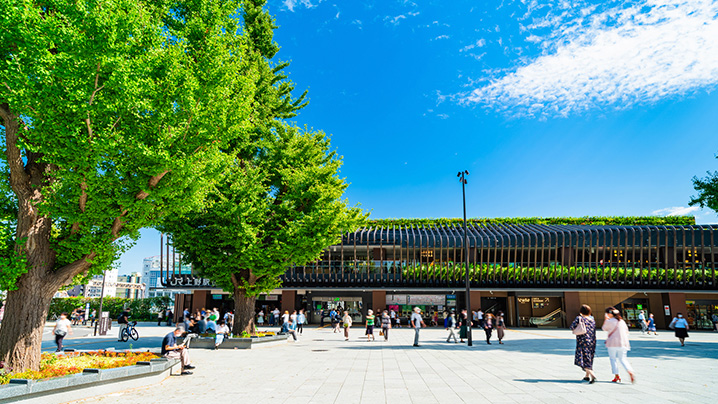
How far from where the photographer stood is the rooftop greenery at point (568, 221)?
149ft

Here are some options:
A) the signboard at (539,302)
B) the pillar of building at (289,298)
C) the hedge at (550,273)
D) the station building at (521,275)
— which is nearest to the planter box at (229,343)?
the station building at (521,275)

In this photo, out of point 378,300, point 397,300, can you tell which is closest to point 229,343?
point 378,300

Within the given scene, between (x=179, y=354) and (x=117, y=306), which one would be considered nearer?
(x=179, y=354)

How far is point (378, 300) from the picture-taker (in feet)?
122

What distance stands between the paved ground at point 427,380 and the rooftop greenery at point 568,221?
31.0 m

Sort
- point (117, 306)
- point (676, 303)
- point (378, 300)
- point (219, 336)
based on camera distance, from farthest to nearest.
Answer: point (117, 306) → point (378, 300) → point (676, 303) → point (219, 336)

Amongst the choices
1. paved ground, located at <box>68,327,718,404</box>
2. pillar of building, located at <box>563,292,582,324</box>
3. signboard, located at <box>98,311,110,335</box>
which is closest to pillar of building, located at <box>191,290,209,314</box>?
signboard, located at <box>98,311,110,335</box>

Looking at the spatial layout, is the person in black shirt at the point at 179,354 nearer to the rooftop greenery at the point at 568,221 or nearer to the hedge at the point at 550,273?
the hedge at the point at 550,273

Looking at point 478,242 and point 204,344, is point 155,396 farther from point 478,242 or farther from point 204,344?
point 478,242

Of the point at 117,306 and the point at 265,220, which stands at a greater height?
the point at 265,220

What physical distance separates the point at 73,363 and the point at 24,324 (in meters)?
1.52

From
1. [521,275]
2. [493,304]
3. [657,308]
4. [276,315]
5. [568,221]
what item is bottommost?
[276,315]

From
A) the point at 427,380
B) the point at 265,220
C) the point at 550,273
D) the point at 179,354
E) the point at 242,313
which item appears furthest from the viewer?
the point at 550,273

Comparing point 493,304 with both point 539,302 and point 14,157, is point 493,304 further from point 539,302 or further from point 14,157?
point 14,157
